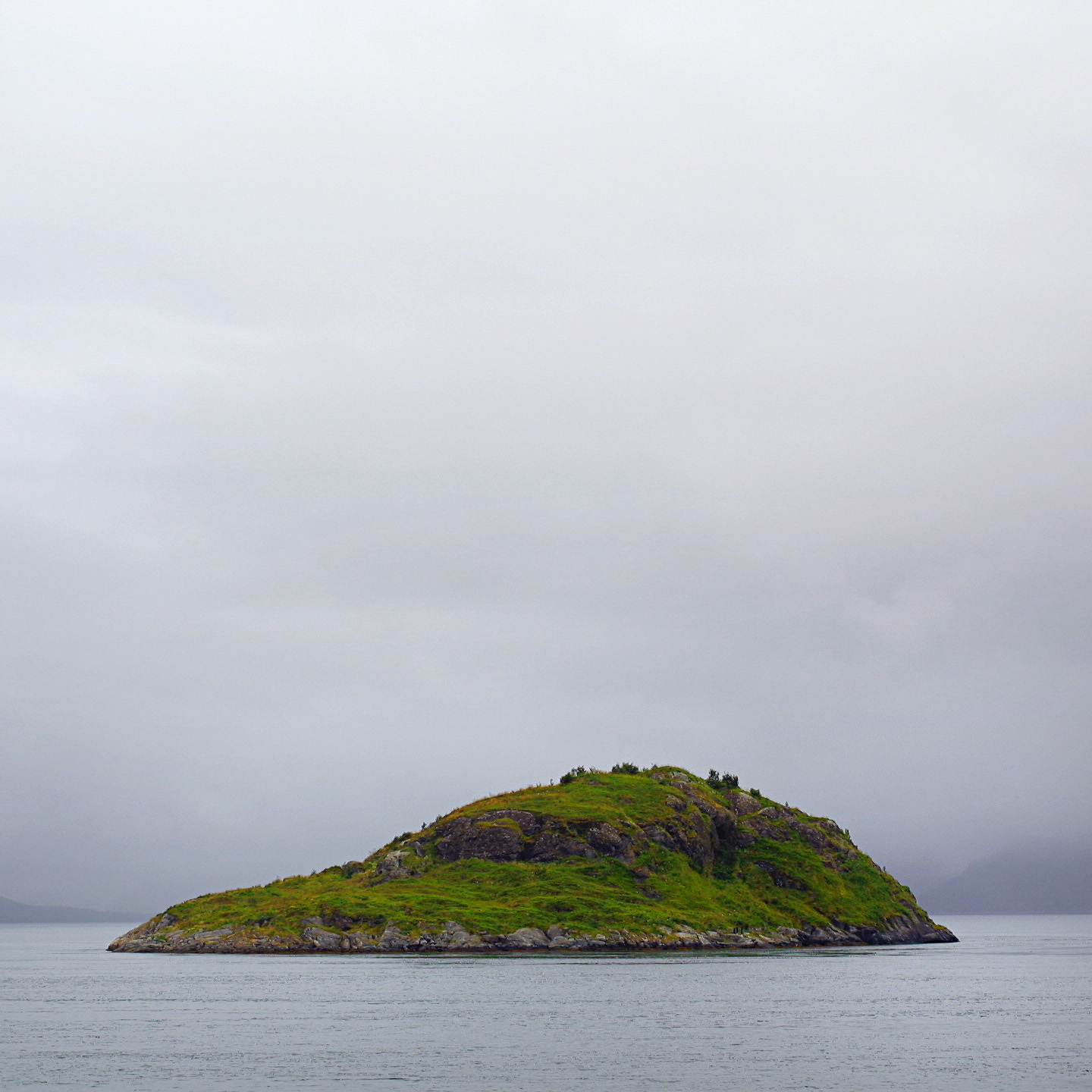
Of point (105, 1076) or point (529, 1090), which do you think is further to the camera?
point (105, 1076)

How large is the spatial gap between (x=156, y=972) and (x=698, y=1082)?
133891mm

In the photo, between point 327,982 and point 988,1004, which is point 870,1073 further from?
point 327,982

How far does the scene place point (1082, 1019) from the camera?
117562 millimetres

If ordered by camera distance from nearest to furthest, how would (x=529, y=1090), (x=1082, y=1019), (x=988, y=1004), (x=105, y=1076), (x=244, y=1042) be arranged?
1. (x=529, y=1090)
2. (x=105, y=1076)
3. (x=244, y=1042)
4. (x=1082, y=1019)
5. (x=988, y=1004)

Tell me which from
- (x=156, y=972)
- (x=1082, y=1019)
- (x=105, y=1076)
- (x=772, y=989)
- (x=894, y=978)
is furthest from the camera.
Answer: (x=156, y=972)

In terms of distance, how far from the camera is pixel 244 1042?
98.0 m

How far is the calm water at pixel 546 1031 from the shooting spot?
265 feet

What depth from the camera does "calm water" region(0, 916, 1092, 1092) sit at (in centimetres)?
8088

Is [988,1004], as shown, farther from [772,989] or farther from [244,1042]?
[244,1042]

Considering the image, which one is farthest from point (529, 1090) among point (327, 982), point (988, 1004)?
point (327, 982)

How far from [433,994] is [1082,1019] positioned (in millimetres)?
68901

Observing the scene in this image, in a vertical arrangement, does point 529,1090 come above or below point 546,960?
below

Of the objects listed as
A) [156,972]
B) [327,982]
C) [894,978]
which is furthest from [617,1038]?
[156,972]

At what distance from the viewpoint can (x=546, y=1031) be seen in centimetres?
10362
